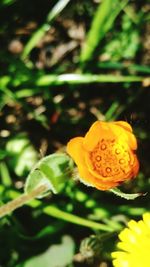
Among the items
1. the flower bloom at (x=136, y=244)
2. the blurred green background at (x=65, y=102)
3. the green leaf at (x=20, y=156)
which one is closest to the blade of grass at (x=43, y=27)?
the blurred green background at (x=65, y=102)

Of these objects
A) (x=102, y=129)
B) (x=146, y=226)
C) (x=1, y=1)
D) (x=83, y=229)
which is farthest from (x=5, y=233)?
(x=1, y=1)

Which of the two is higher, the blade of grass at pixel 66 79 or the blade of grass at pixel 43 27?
the blade of grass at pixel 43 27

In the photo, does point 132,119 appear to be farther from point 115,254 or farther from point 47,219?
point 115,254

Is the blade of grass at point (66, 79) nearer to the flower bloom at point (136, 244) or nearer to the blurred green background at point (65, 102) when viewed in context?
the blurred green background at point (65, 102)

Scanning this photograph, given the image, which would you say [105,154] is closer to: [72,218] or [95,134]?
[95,134]

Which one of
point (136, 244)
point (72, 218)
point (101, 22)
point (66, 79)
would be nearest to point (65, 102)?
point (66, 79)

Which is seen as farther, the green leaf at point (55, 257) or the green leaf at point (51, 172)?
the green leaf at point (55, 257)

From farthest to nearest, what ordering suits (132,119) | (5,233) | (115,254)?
(132,119), (5,233), (115,254)

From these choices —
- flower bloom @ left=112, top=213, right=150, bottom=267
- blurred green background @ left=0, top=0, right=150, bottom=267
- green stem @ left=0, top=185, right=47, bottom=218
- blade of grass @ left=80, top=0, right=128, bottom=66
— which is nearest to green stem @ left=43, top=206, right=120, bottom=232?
blurred green background @ left=0, top=0, right=150, bottom=267
